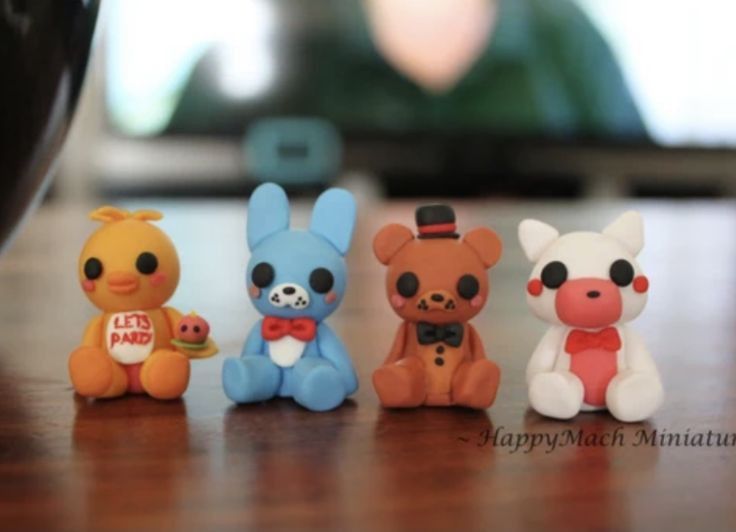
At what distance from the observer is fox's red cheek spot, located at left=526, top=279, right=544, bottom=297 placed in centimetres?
47

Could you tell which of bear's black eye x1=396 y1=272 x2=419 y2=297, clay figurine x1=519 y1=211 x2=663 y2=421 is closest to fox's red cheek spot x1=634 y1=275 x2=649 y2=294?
clay figurine x1=519 y1=211 x2=663 y2=421

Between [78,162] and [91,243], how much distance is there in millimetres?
2665

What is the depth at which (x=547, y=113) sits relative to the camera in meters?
3.33

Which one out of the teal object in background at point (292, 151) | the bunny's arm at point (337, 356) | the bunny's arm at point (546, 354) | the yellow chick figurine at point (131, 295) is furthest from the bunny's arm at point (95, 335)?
the teal object in background at point (292, 151)

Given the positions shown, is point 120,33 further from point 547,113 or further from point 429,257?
point 429,257

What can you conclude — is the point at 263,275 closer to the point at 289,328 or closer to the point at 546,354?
the point at 289,328

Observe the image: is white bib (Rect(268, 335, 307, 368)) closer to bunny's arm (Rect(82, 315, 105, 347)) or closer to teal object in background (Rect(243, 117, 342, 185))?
bunny's arm (Rect(82, 315, 105, 347))

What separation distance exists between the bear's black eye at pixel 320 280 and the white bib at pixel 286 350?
3cm

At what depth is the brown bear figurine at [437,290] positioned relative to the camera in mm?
471

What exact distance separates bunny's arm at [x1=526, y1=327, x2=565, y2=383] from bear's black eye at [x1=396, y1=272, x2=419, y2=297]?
67 millimetres

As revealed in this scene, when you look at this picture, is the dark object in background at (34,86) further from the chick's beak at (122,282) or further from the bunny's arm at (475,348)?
the bunny's arm at (475,348)

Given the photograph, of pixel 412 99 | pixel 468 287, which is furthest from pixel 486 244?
pixel 412 99

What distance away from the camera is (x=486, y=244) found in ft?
1.59

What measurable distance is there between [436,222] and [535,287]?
0.19 ft
